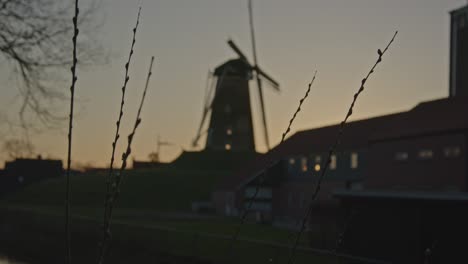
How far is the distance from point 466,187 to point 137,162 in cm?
9976

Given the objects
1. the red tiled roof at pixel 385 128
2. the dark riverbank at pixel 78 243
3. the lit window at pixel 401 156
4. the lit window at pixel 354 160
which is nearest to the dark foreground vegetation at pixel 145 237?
the dark riverbank at pixel 78 243

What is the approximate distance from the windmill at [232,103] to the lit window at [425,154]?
46949 mm

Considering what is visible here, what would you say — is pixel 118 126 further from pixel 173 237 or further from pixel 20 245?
pixel 20 245

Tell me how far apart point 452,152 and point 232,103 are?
50.6 metres

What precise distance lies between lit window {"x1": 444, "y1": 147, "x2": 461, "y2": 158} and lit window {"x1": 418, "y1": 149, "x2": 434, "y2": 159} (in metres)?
1.12

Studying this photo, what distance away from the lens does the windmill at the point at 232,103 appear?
8356cm

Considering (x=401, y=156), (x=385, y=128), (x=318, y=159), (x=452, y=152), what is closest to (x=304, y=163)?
(x=318, y=159)

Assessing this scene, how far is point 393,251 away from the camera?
95.2 feet

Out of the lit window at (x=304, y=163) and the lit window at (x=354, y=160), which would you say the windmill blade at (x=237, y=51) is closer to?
the lit window at (x=304, y=163)

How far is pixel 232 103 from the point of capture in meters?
83.9

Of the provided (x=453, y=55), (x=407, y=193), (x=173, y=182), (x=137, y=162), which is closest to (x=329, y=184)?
(x=453, y=55)

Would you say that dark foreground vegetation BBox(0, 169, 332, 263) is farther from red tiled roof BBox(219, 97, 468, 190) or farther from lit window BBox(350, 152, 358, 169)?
lit window BBox(350, 152, 358, 169)

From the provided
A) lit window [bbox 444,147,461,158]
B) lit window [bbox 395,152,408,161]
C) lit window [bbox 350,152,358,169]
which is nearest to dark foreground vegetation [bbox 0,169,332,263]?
lit window [bbox 350,152,358,169]

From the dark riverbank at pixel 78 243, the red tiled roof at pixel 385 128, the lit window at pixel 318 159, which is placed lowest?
the dark riverbank at pixel 78 243
